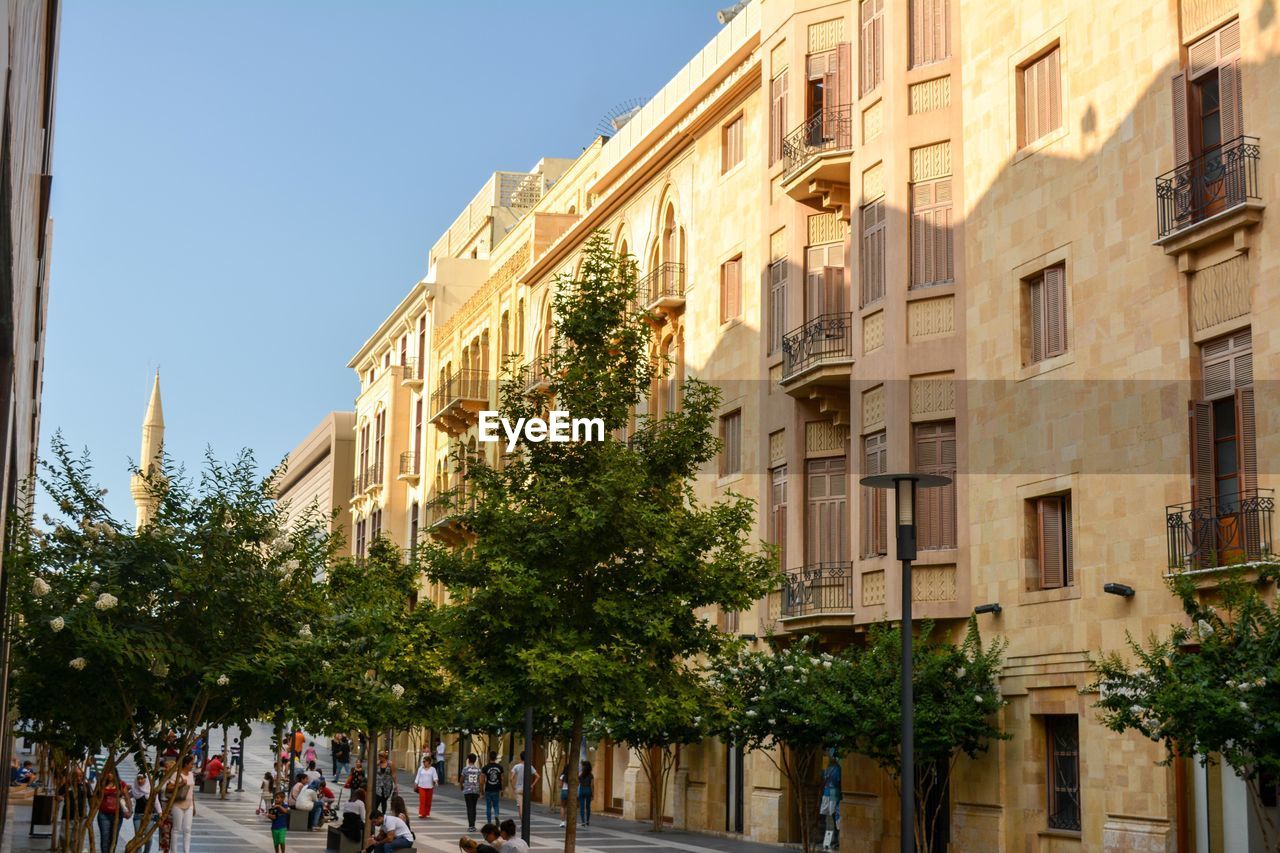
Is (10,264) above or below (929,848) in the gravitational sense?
above

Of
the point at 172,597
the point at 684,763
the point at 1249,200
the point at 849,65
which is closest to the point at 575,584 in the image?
the point at 172,597

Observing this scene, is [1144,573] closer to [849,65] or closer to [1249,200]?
[1249,200]

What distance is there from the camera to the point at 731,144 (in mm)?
38219

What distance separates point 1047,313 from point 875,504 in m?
5.36

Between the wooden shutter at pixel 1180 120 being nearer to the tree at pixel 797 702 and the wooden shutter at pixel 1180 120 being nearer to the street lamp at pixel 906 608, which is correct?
the street lamp at pixel 906 608

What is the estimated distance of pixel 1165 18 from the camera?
908 inches

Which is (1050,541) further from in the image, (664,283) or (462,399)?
(462,399)

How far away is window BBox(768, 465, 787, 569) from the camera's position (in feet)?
108

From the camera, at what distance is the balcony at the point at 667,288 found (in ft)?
133

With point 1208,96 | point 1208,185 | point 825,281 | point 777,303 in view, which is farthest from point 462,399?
point 1208,185

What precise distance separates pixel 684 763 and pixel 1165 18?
21025 mm

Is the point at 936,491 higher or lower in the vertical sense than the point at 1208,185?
lower

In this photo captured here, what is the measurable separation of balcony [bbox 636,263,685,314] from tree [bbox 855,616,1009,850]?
1555cm

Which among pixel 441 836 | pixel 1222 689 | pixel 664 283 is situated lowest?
pixel 441 836
